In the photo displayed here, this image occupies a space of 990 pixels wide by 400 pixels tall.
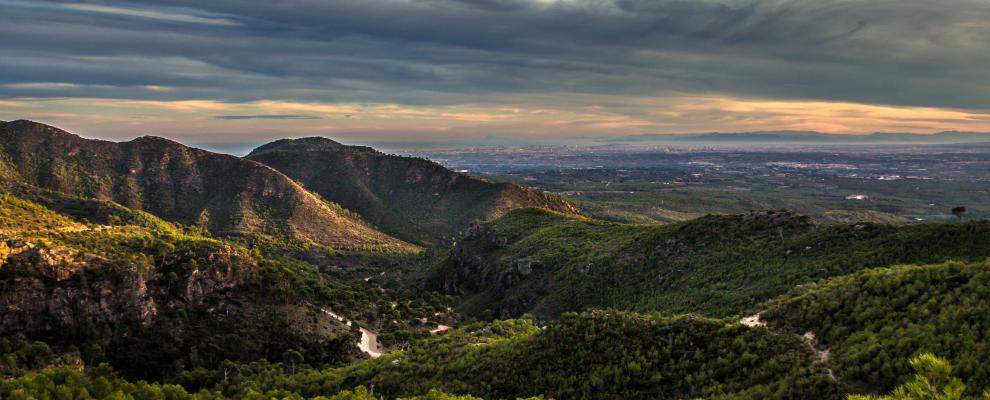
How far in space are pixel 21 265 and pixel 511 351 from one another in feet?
218

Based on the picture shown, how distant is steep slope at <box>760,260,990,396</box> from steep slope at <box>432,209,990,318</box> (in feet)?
53.6

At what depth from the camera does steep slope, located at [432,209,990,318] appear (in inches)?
2635

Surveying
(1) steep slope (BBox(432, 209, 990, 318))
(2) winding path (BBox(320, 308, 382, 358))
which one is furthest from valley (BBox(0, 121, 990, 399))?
(2) winding path (BBox(320, 308, 382, 358))

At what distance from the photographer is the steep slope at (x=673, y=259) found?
66.9 metres

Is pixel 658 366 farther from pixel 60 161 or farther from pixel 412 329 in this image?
pixel 60 161

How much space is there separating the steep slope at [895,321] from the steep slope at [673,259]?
53.6 ft

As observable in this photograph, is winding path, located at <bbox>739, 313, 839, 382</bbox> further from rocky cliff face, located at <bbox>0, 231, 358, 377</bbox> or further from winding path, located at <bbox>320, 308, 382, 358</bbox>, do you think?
rocky cliff face, located at <bbox>0, 231, 358, 377</bbox>

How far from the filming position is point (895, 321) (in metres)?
38.4

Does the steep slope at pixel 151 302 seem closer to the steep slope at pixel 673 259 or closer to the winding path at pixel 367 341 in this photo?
the winding path at pixel 367 341

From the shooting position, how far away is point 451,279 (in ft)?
449

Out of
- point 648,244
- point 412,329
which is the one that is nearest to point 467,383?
point 412,329

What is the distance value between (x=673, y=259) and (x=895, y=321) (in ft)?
181

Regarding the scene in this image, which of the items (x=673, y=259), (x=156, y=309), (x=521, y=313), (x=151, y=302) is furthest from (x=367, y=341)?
(x=673, y=259)

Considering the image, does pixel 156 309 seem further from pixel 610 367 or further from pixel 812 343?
pixel 812 343
